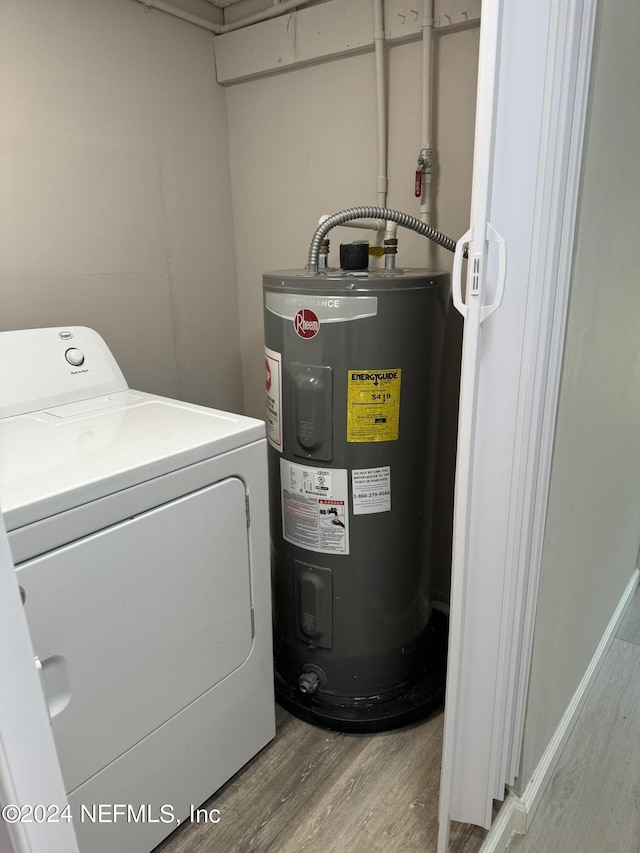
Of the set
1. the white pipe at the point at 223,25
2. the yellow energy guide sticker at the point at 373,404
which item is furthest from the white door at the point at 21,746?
the white pipe at the point at 223,25

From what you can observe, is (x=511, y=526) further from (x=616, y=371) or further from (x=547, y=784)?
(x=547, y=784)

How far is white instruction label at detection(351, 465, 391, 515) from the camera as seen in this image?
1.39 meters

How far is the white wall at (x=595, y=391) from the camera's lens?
966 mm

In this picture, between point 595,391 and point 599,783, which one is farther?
point 599,783

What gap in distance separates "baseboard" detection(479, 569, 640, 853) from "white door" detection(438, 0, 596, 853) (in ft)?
A: 0.29

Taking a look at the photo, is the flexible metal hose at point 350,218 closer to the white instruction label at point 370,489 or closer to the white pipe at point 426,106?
the white pipe at point 426,106

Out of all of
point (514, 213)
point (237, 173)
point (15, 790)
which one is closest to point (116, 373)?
point (237, 173)

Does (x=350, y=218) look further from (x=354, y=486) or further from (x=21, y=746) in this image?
(x=21, y=746)

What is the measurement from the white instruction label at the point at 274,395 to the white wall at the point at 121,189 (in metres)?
0.62

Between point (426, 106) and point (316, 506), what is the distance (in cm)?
111

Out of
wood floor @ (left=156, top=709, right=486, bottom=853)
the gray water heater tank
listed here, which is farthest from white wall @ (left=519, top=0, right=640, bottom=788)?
the gray water heater tank

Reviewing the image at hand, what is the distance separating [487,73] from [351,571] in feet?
3.58

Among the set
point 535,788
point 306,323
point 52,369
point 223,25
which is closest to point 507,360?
point 306,323

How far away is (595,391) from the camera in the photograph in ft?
3.90
